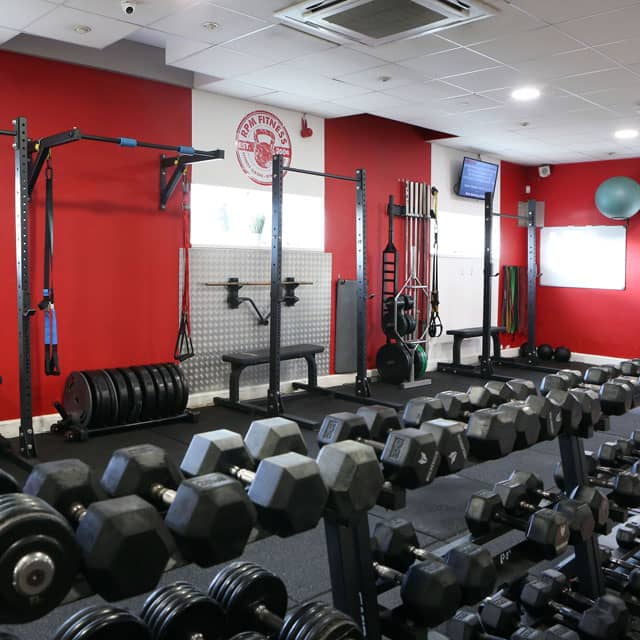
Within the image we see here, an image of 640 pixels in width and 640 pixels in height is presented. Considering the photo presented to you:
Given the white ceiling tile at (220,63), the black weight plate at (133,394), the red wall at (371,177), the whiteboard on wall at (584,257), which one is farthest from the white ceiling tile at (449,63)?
the whiteboard on wall at (584,257)

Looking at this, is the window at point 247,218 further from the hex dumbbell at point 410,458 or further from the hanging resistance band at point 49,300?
the hex dumbbell at point 410,458

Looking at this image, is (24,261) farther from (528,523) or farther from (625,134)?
(625,134)

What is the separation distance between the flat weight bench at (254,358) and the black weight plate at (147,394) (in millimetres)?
748

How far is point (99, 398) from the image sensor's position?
4.03m

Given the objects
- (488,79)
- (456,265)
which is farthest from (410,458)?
(456,265)

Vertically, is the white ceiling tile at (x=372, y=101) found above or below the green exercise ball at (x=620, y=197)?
above

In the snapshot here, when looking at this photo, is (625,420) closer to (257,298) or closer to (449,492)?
(449,492)

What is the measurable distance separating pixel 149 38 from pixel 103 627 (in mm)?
3781

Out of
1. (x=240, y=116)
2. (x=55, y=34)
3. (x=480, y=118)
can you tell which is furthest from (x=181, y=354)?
(x=480, y=118)

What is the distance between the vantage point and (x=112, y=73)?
4418mm

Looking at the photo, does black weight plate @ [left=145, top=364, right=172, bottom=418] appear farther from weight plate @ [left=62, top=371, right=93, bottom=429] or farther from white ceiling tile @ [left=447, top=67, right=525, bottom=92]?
white ceiling tile @ [left=447, top=67, right=525, bottom=92]

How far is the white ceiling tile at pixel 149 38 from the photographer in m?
3.90

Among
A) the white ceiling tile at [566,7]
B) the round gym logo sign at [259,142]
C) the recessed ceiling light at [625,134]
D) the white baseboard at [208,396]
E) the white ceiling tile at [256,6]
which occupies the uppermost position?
the recessed ceiling light at [625,134]

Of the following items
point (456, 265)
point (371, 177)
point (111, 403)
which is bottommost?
point (111, 403)
